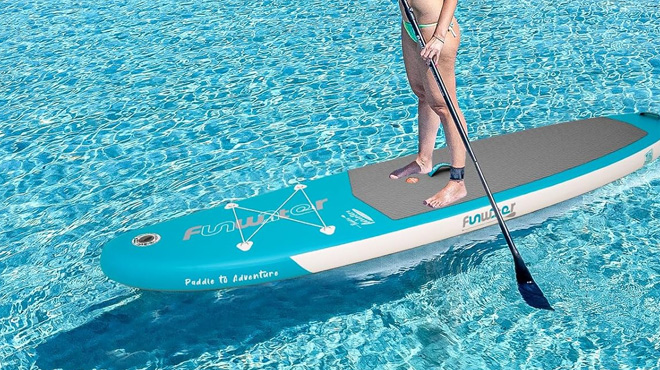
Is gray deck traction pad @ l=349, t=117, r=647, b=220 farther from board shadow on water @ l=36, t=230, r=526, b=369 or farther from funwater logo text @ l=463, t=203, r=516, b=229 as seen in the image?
board shadow on water @ l=36, t=230, r=526, b=369

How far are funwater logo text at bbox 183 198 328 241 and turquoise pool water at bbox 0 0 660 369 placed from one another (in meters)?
0.33

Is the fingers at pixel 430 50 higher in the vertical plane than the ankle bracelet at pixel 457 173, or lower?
higher

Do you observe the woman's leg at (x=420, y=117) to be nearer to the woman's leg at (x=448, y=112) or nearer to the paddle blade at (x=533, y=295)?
the woman's leg at (x=448, y=112)

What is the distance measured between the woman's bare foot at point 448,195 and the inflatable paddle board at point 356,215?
0.13ft

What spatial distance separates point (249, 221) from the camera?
179 inches

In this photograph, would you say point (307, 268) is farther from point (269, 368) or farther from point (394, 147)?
point (394, 147)

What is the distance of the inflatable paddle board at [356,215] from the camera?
14.0 ft

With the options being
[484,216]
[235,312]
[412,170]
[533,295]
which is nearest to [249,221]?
[235,312]

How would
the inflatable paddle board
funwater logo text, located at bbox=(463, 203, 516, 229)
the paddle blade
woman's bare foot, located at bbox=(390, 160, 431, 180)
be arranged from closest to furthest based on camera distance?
the paddle blade
the inflatable paddle board
funwater logo text, located at bbox=(463, 203, 516, 229)
woman's bare foot, located at bbox=(390, 160, 431, 180)

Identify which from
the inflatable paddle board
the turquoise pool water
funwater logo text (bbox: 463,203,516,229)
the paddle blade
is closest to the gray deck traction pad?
the inflatable paddle board

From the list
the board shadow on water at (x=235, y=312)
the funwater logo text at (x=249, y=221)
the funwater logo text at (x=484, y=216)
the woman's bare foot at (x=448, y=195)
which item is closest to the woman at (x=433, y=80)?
the woman's bare foot at (x=448, y=195)

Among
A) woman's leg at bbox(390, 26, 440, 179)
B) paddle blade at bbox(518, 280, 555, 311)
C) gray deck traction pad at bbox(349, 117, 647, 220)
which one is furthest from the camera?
gray deck traction pad at bbox(349, 117, 647, 220)

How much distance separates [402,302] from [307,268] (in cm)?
52

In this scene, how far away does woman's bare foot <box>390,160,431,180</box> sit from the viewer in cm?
489
